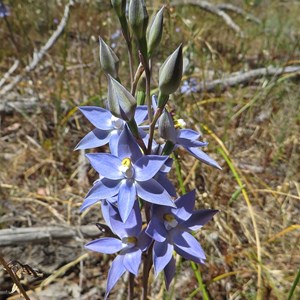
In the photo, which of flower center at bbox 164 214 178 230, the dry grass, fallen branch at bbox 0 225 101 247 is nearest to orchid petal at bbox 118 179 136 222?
flower center at bbox 164 214 178 230

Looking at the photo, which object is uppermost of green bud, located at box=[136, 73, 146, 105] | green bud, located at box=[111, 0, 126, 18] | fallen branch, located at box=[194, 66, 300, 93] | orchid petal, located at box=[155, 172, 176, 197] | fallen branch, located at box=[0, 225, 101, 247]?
green bud, located at box=[111, 0, 126, 18]

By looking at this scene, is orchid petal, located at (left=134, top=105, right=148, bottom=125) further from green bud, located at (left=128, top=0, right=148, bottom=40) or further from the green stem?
green bud, located at (left=128, top=0, right=148, bottom=40)

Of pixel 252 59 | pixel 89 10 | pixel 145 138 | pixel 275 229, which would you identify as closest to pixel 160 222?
pixel 145 138

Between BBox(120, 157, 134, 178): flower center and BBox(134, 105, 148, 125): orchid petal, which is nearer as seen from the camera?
BBox(120, 157, 134, 178): flower center

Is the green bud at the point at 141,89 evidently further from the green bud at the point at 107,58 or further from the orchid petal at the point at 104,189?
the orchid petal at the point at 104,189

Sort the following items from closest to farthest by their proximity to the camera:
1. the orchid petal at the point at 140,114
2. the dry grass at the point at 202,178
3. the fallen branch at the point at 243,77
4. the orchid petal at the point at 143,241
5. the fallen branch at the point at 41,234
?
the orchid petal at the point at 143,241 < the orchid petal at the point at 140,114 < the fallen branch at the point at 41,234 < the dry grass at the point at 202,178 < the fallen branch at the point at 243,77

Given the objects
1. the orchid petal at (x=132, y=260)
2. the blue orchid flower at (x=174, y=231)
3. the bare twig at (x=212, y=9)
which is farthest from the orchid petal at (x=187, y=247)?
the bare twig at (x=212, y=9)
